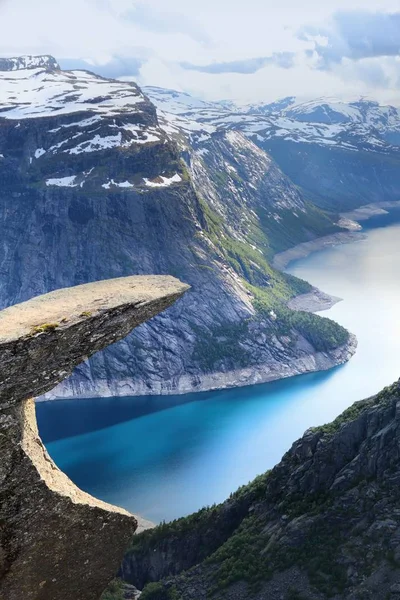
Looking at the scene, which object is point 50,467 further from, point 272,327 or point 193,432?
point 272,327

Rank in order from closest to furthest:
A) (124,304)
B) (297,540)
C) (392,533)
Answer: (124,304), (392,533), (297,540)

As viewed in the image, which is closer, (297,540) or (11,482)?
(11,482)

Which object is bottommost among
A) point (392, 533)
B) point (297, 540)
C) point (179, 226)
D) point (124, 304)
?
point (179, 226)

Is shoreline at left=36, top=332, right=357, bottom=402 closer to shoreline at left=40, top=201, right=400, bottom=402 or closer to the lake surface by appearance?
shoreline at left=40, top=201, right=400, bottom=402

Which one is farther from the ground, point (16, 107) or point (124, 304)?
point (124, 304)

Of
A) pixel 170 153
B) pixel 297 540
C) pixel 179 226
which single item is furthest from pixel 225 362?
pixel 297 540

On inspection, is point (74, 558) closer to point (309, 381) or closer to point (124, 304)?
point (124, 304)

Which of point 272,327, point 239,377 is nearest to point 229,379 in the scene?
point 239,377
